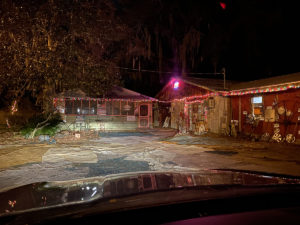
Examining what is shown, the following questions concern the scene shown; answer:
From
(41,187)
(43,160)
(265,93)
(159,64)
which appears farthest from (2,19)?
(159,64)

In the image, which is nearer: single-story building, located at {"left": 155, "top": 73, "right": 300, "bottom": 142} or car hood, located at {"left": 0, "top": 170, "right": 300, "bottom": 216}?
car hood, located at {"left": 0, "top": 170, "right": 300, "bottom": 216}

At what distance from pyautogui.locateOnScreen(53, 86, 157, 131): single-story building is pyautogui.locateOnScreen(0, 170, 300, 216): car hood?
15.3 metres

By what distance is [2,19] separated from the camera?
7984 millimetres

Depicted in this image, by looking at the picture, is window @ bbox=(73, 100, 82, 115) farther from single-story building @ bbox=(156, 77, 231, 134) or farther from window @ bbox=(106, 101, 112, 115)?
single-story building @ bbox=(156, 77, 231, 134)

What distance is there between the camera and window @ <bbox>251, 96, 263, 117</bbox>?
1217 cm

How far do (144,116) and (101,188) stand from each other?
1859cm

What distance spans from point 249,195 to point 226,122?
1288 centimetres

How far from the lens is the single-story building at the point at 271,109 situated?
1055 centimetres

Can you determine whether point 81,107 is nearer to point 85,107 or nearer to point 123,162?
point 85,107

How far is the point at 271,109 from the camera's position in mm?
11594

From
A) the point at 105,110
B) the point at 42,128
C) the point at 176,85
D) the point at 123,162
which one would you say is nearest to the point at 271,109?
the point at 123,162

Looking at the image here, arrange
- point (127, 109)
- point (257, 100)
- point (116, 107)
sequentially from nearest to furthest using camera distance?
point (257, 100) < point (116, 107) < point (127, 109)

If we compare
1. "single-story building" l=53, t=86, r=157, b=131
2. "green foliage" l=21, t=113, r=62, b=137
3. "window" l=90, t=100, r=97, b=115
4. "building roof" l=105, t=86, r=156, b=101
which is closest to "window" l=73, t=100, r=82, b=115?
"single-story building" l=53, t=86, r=157, b=131

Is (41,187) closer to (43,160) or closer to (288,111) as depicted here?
(43,160)
